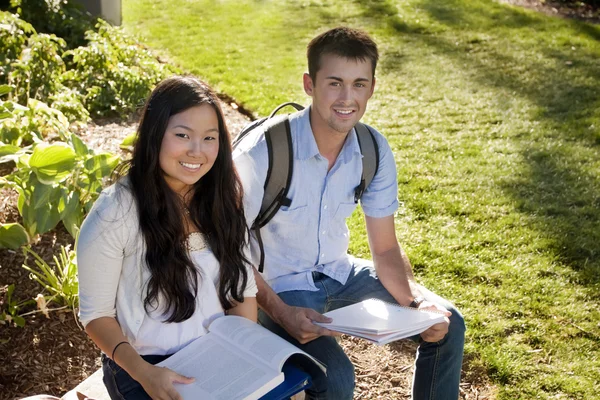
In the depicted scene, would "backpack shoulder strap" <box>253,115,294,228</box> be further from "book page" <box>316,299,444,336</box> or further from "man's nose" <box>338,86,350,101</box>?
"book page" <box>316,299,444,336</box>

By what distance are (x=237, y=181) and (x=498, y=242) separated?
252 cm

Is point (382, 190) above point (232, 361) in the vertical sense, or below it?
above

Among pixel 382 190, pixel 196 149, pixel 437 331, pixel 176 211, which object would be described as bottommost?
pixel 437 331

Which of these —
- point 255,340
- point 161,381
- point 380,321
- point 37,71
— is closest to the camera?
point 161,381

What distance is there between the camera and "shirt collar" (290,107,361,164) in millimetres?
2986

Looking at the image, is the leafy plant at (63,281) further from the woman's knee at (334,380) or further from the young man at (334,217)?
the woman's knee at (334,380)

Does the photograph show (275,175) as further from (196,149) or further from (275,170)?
(196,149)

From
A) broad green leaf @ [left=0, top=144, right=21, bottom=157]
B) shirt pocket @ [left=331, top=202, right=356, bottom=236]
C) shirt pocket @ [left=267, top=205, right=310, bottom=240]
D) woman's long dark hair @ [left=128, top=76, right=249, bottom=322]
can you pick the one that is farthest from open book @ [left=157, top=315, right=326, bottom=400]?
broad green leaf @ [left=0, top=144, right=21, bottom=157]

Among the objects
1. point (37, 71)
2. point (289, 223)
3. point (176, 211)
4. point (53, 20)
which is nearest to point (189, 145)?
point (176, 211)

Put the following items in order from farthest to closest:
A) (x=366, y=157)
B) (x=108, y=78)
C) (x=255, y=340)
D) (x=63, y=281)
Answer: (x=108, y=78)
(x=63, y=281)
(x=366, y=157)
(x=255, y=340)

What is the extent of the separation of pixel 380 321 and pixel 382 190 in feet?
2.24

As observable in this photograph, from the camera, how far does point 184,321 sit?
8.07ft

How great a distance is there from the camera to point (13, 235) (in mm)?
3549

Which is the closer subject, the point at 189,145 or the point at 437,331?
the point at 189,145
